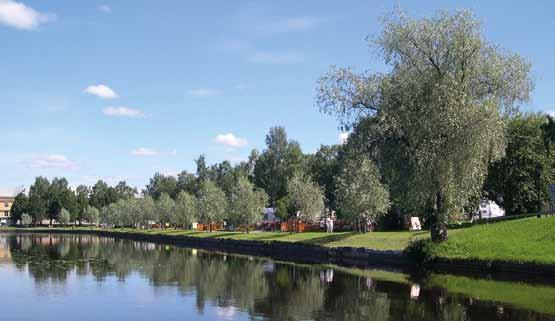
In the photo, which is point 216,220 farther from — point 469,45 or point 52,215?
point 52,215

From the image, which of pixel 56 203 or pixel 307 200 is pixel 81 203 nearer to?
pixel 56 203

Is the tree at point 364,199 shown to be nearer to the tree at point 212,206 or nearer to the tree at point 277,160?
the tree at point 212,206

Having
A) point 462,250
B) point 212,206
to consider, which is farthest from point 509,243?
point 212,206

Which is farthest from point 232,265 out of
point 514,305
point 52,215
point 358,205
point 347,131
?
point 52,215

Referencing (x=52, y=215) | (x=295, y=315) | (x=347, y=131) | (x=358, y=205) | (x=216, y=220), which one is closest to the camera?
(x=295, y=315)

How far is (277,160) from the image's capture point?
12975cm

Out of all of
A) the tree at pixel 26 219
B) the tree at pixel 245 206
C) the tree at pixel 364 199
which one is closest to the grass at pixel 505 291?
the tree at pixel 364 199

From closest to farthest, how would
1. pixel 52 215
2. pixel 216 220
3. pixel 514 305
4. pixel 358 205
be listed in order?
pixel 514 305 < pixel 358 205 < pixel 216 220 < pixel 52 215

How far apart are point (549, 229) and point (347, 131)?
13.7m

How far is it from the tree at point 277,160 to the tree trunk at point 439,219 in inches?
3464

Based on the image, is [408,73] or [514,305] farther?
[408,73]

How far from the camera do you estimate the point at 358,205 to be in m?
56.8

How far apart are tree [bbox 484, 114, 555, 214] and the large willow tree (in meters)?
22.6

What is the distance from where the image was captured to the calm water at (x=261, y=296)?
21.4m
